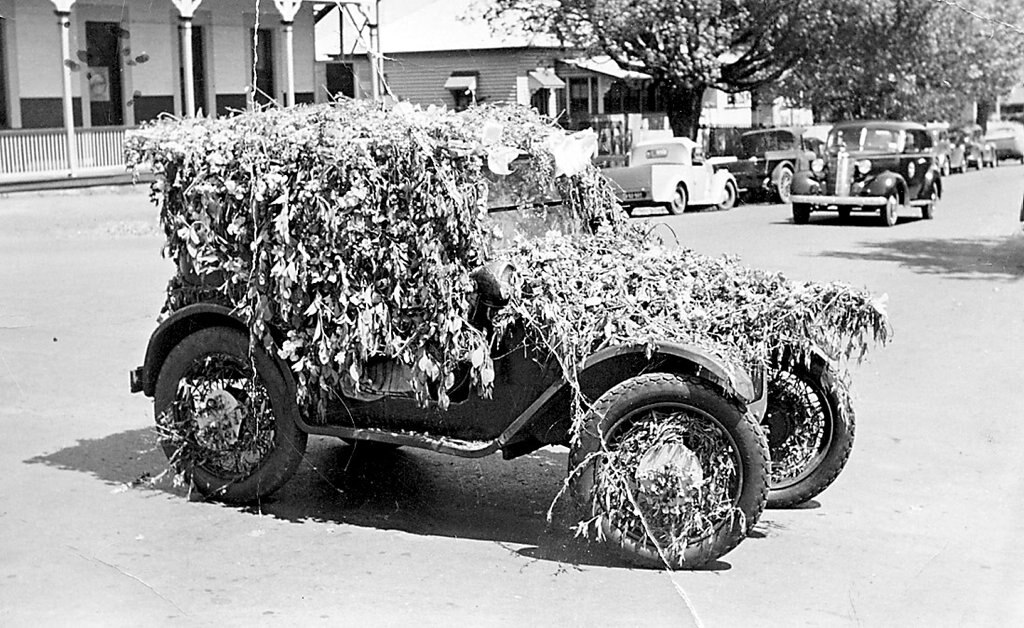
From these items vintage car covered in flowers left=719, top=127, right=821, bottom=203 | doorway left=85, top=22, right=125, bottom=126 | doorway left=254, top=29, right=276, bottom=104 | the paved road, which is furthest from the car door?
doorway left=85, top=22, right=125, bottom=126

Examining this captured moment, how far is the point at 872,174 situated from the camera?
24.4m

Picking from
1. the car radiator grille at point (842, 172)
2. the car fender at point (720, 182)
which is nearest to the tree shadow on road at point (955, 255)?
the car radiator grille at point (842, 172)

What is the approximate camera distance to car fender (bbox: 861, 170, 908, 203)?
23812mm

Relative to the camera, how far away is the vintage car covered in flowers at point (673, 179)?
2509 cm

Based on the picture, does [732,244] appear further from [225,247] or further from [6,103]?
[6,103]

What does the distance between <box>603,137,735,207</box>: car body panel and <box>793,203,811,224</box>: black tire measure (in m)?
2.55

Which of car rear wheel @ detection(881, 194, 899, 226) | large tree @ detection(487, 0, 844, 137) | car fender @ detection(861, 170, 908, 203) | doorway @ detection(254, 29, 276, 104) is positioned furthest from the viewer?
doorway @ detection(254, 29, 276, 104)

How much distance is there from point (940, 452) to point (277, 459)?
3.88 metres

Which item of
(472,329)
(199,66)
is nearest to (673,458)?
(472,329)

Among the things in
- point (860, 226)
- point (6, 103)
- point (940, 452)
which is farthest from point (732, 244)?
point (6, 103)

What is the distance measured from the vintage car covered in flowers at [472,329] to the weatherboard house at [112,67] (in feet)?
68.6

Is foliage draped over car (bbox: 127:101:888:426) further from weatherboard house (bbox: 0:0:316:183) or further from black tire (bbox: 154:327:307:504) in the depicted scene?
weatherboard house (bbox: 0:0:316:183)

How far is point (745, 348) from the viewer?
5.65m

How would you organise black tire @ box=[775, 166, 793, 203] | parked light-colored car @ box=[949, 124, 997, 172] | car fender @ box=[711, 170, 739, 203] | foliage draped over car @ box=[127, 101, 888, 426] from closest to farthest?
foliage draped over car @ box=[127, 101, 888, 426] < car fender @ box=[711, 170, 739, 203] < black tire @ box=[775, 166, 793, 203] < parked light-colored car @ box=[949, 124, 997, 172]
